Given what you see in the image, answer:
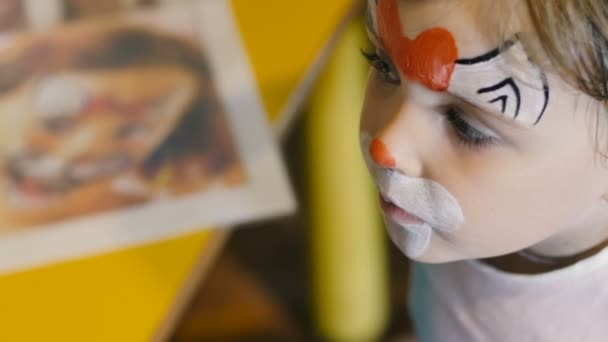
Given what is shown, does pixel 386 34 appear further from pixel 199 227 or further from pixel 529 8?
pixel 199 227

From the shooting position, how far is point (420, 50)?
0.41 meters

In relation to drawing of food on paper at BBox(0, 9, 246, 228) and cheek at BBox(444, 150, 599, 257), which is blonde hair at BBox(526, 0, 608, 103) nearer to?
cheek at BBox(444, 150, 599, 257)

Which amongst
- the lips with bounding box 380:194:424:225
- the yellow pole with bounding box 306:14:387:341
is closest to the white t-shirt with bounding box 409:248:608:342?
the lips with bounding box 380:194:424:225

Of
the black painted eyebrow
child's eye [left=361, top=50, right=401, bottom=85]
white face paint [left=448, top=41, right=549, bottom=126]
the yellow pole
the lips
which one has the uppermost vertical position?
the black painted eyebrow

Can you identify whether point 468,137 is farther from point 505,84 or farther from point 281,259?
point 281,259

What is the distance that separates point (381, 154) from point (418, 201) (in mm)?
35

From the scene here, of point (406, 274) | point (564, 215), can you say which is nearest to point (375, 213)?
point (406, 274)

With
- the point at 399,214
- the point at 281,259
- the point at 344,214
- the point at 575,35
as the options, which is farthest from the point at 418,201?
the point at 281,259

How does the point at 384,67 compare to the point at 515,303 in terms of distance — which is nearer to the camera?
the point at 384,67

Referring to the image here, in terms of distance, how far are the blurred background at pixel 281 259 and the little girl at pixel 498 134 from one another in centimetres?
23

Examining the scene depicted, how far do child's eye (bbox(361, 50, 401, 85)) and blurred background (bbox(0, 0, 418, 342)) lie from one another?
26 cm

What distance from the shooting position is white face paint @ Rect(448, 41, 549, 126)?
1.26 ft

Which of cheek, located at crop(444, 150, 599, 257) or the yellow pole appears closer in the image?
cheek, located at crop(444, 150, 599, 257)

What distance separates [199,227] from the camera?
26.5 inches
